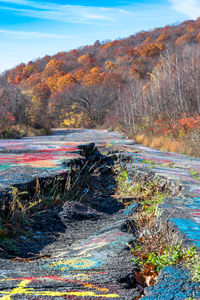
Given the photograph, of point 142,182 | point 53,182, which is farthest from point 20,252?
point 142,182

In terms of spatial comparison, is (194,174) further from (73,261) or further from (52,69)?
(52,69)

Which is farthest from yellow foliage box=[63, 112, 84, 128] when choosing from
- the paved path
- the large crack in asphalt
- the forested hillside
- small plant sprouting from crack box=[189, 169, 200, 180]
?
the large crack in asphalt

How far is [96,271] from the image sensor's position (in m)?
2.16

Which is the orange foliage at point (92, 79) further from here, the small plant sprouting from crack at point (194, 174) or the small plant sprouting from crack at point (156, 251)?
the small plant sprouting from crack at point (156, 251)

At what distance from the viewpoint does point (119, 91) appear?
1820 centimetres

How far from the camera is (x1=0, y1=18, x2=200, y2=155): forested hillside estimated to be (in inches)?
520

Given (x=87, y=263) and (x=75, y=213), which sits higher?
(x=87, y=263)

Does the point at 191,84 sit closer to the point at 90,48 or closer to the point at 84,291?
the point at 84,291

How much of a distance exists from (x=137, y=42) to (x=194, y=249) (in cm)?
6480

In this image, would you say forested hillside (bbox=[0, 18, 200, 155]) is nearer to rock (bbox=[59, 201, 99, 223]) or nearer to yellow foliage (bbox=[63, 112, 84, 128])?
yellow foliage (bbox=[63, 112, 84, 128])

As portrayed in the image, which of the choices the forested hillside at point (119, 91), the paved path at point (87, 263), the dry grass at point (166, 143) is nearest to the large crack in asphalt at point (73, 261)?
the paved path at point (87, 263)

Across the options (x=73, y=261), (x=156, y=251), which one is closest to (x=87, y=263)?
(x=73, y=261)

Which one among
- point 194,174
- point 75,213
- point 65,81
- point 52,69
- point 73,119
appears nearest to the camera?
point 75,213

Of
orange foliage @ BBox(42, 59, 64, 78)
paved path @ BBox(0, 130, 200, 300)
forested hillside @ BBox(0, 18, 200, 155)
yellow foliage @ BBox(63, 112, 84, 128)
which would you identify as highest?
orange foliage @ BBox(42, 59, 64, 78)
